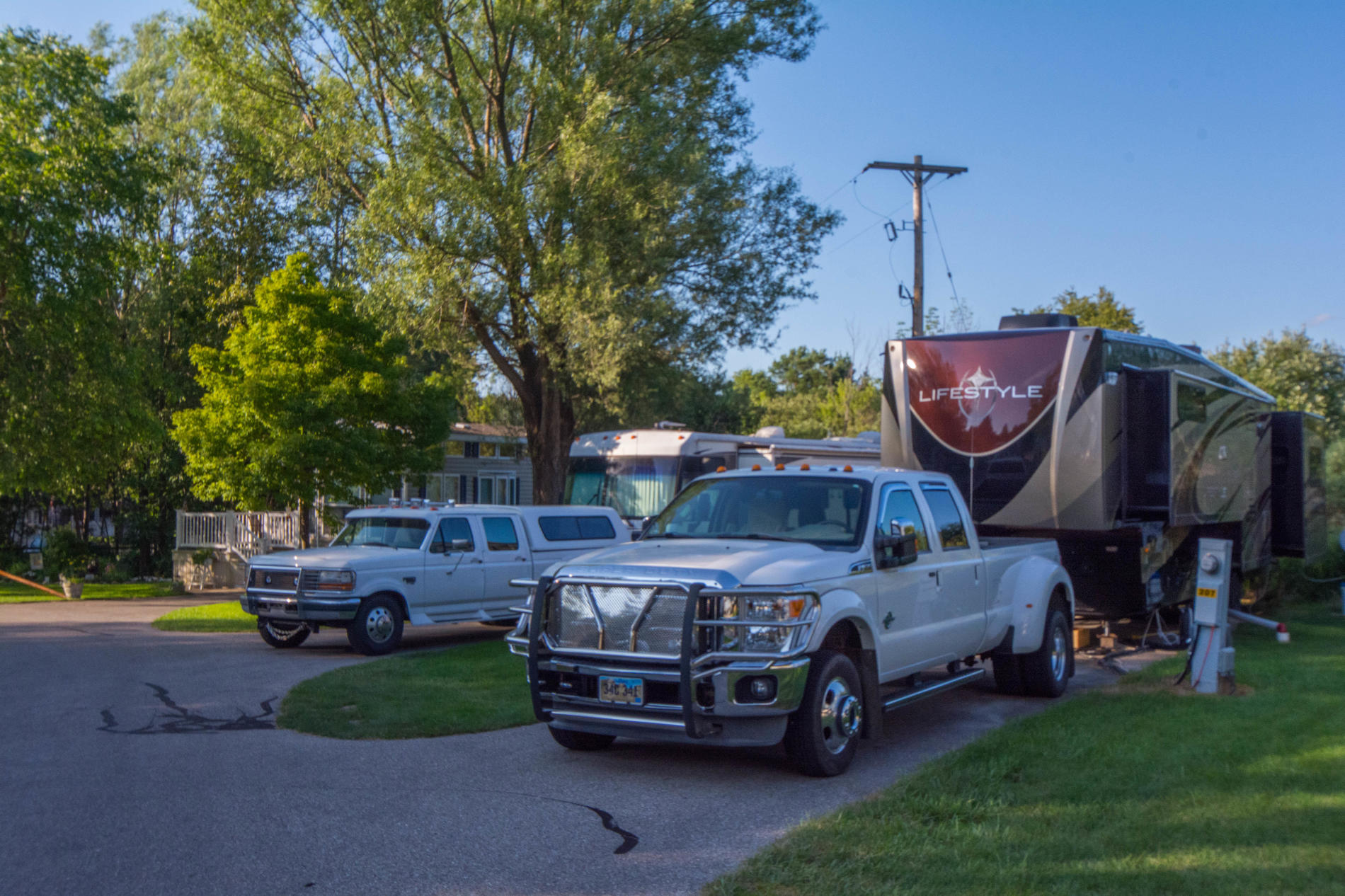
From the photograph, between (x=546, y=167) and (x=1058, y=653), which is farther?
(x=546, y=167)

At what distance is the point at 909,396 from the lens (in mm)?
13875

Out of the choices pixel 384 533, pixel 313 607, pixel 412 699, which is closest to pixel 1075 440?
pixel 412 699

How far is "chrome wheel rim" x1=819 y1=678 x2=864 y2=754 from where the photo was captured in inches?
297

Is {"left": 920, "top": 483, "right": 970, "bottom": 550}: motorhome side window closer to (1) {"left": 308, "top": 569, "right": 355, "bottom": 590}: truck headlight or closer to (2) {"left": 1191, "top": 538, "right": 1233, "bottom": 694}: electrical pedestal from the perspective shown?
(2) {"left": 1191, "top": 538, "right": 1233, "bottom": 694}: electrical pedestal

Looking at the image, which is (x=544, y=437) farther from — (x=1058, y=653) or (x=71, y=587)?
(x=1058, y=653)

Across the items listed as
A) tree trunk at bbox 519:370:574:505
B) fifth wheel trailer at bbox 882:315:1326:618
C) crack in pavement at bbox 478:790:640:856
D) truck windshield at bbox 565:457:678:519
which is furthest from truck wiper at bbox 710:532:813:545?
tree trunk at bbox 519:370:574:505

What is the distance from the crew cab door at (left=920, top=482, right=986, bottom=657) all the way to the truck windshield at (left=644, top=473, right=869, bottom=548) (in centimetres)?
101

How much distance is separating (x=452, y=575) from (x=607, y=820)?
931 centimetres

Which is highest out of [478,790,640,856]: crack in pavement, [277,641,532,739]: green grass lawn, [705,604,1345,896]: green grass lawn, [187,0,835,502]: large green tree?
[187,0,835,502]: large green tree

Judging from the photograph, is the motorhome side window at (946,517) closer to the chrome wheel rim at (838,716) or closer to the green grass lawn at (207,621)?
the chrome wheel rim at (838,716)

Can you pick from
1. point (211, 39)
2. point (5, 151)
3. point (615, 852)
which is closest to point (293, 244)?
point (211, 39)

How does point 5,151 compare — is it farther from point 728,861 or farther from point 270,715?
point 728,861

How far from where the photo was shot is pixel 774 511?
873cm

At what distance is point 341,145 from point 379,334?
4590mm
